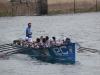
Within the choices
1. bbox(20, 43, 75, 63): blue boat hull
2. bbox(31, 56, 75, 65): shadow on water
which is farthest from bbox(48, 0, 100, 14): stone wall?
bbox(31, 56, 75, 65): shadow on water

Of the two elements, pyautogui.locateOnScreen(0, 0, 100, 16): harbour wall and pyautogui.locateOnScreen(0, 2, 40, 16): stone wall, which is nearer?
pyautogui.locateOnScreen(0, 2, 40, 16): stone wall

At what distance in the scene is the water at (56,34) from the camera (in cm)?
3553

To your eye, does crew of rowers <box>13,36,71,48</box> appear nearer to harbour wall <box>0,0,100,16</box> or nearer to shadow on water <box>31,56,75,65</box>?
shadow on water <box>31,56,75,65</box>

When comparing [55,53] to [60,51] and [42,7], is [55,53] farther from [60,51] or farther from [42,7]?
[42,7]

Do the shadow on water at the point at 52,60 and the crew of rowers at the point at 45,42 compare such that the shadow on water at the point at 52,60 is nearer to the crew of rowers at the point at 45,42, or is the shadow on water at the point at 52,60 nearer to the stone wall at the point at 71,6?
the crew of rowers at the point at 45,42

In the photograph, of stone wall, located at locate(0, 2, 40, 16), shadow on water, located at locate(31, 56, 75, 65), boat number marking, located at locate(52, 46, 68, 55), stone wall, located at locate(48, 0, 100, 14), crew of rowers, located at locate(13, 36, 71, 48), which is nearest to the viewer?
boat number marking, located at locate(52, 46, 68, 55)

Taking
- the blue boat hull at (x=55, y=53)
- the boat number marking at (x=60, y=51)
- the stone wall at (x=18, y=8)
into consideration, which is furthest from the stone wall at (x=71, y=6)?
the boat number marking at (x=60, y=51)

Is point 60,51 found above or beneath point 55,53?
above

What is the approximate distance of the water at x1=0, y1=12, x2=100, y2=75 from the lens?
35531 millimetres

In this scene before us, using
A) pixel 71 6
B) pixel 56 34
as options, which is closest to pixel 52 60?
pixel 56 34

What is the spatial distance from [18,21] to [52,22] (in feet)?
15.6

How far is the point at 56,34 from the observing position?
59281 millimetres

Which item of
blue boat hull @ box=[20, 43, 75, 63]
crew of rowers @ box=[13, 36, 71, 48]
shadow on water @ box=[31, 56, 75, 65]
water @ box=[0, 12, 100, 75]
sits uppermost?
crew of rowers @ box=[13, 36, 71, 48]

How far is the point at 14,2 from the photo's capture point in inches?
3159
